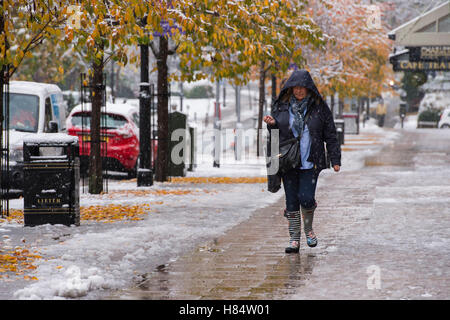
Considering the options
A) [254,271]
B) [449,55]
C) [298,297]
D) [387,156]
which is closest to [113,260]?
[254,271]

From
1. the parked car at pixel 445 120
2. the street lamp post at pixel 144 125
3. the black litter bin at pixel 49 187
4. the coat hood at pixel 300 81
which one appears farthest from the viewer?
the parked car at pixel 445 120

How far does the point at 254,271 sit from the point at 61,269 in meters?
1.85

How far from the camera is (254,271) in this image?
8570 mm

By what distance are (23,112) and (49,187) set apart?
6788mm

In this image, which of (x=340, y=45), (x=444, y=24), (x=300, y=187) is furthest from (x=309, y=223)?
(x=444, y=24)

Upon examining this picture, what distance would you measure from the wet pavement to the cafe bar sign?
881 inches

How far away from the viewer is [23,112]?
1817 centimetres

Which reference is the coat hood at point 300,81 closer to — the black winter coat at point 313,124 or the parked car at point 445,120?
the black winter coat at point 313,124

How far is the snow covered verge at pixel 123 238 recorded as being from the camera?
25.6 ft

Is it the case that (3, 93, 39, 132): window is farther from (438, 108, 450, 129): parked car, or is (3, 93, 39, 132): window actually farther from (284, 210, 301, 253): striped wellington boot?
(438, 108, 450, 129): parked car

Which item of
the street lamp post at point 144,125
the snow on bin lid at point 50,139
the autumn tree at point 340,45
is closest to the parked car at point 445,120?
the autumn tree at point 340,45

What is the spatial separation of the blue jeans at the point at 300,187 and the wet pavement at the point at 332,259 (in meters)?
0.54

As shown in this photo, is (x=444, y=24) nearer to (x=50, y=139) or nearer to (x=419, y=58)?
(x=419, y=58)

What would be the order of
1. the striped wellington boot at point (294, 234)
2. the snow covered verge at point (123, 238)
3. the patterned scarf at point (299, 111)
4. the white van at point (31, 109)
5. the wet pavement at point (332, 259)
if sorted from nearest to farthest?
1. the wet pavement at point (332, 259)
2. the snow covered verge at point (123, 238)
3. the patterned scarf at point (299, 111)
4. the striped wellington boot at point (294, 234)
5. the white van at point (31, 109)
